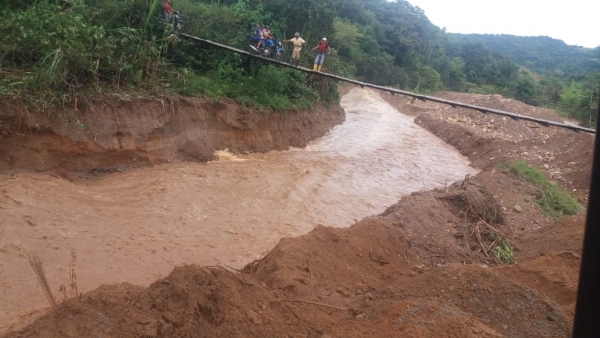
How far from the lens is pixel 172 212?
24.9ft

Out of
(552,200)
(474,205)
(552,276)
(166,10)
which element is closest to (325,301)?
(552,276)

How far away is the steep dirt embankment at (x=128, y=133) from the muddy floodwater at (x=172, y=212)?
37cm

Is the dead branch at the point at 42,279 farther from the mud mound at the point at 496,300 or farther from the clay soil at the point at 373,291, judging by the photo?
the mud mound at the point at 496,300

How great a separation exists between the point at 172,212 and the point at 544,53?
8376 centimetres

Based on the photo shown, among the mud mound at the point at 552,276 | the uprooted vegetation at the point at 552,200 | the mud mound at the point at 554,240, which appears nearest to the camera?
the mud mound at the point at 552,276

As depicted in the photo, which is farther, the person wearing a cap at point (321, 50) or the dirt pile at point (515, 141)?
the dirt pile at point (515, 141)

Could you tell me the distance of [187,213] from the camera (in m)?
7.70

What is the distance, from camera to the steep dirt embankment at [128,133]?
300 inches

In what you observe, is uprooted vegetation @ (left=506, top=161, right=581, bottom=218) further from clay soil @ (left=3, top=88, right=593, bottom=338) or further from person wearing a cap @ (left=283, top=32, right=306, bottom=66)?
person wearing a cap @ (left=283, top=32, right=306, bottom=66)

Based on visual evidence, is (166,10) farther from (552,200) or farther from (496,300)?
(496,300)

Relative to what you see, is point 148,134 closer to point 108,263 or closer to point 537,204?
point 108,263

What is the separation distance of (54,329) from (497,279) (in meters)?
3.33

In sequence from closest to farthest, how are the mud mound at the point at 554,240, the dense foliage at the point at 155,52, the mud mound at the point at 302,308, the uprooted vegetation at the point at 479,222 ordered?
the mud mound at the point at 302,308 → the mud mound at the point at 554,240 → the uprooted vegetation at the point at 479,222 → the dense foliage at the point at 155,52

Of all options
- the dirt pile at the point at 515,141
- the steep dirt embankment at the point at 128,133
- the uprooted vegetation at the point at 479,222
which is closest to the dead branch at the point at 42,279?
Result: the steep dirt embankment at the point at 128,133
